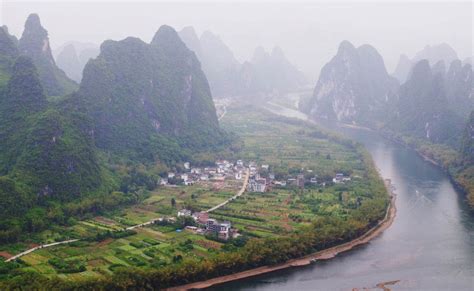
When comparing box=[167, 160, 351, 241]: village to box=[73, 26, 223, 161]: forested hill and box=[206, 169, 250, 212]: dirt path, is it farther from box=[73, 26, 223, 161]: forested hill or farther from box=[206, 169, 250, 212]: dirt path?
box=[73, 26, 223, 161]: forested hill

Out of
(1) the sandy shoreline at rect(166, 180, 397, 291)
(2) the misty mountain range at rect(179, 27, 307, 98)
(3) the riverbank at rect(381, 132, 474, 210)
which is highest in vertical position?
(2) the misty mountain range at rect(179, 27, 307, 98)

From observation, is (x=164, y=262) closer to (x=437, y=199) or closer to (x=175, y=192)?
(x=175, y=192)

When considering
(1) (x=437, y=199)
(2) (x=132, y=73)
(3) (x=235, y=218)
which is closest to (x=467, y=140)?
(1) (x=437, y=199)

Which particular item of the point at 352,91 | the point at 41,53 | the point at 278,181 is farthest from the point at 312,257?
the point at 352,91

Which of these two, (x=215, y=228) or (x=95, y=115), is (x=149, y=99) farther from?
(x=215, y=228)

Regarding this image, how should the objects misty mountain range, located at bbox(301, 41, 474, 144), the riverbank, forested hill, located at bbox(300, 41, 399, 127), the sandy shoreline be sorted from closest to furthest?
the sandy shoreline, the riverbank, misty mountain range, located at bbox(301, 41, 474, 144), forested hill, located at bbox(300, 41, 399, 127)

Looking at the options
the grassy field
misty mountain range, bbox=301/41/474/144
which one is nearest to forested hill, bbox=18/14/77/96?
the grassy field
